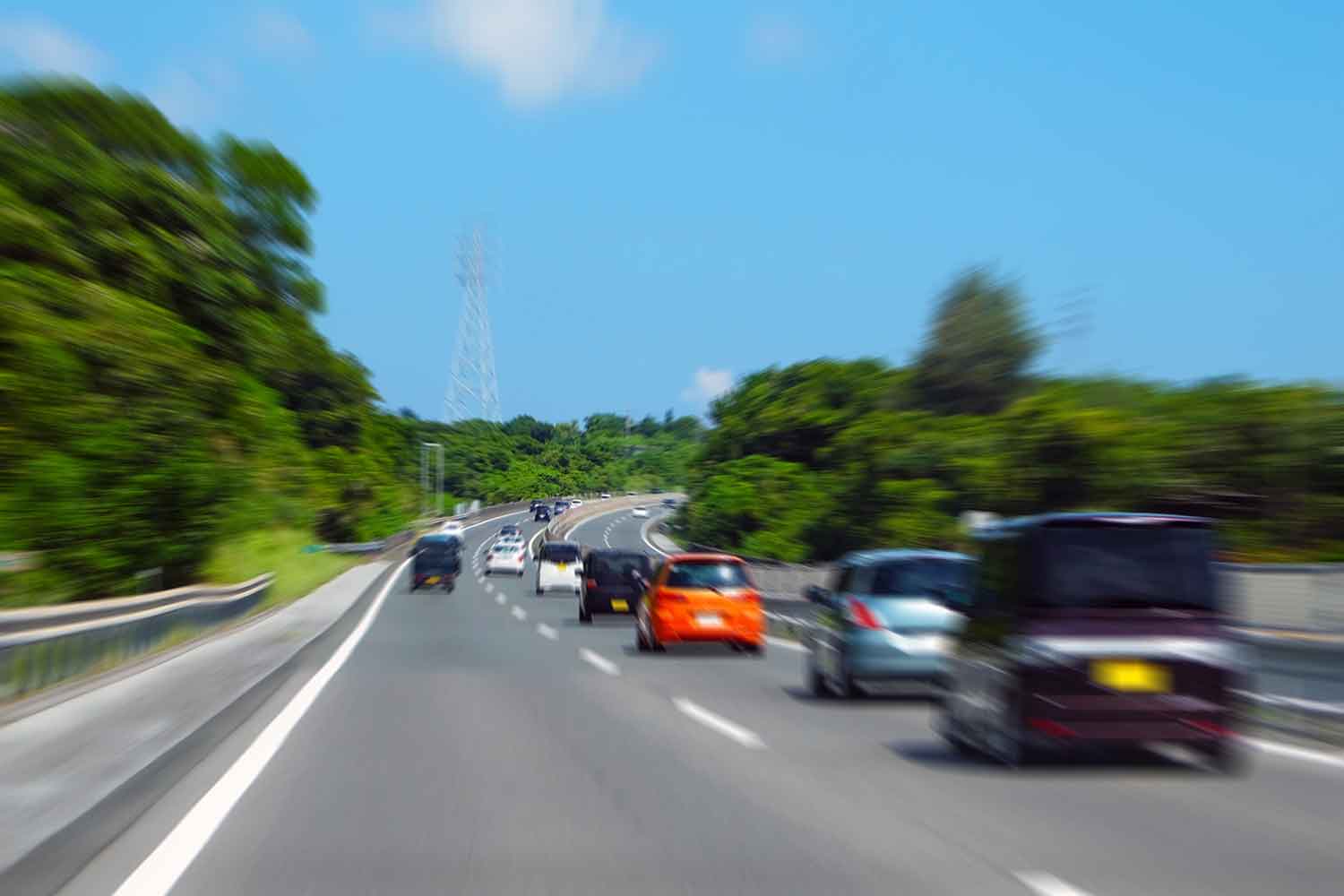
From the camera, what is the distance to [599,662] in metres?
20.1

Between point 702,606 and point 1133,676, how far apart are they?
40.1 feet

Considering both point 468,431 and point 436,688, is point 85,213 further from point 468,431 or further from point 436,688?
point 468,431

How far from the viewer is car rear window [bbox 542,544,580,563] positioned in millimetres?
43406

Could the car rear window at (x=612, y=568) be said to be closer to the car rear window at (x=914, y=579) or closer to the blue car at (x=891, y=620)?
the blue car at (x=891, y=620)

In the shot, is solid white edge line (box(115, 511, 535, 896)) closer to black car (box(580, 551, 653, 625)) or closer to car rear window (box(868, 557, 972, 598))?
car rear window (box(868, 557, 972, 598))

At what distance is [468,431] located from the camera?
17912 centimetres

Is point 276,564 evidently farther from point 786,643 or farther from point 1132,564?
point 1132,564

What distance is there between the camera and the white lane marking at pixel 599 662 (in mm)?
18797

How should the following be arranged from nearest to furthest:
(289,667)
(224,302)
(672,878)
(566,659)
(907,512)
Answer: (672,878), (289,667), (566,659), (224,302), (907,512)

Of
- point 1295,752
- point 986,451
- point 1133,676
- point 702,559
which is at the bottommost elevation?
point 1295,752

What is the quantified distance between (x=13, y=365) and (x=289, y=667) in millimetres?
8379

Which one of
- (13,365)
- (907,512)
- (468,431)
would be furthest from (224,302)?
(468,431)

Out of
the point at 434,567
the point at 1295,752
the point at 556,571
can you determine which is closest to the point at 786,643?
the point at 1295,752

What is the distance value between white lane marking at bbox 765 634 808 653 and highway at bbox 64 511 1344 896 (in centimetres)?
930
